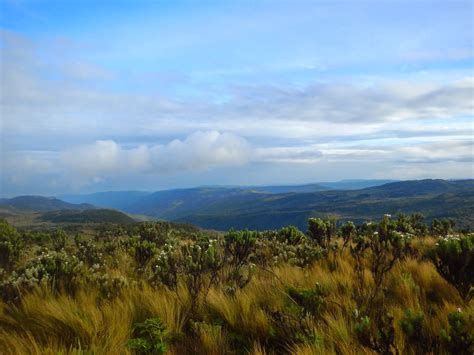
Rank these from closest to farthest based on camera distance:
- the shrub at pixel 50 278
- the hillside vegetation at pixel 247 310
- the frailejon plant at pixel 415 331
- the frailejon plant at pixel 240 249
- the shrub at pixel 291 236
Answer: the frailejon plant at pixel 415 331 → the hillside vegetation at pixel 247 310 → the shrub at pixel 50 278 → the frailejon plant at pixel 240 249 → the shrub at pixel 291 236

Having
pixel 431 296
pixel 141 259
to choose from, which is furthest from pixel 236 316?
pixel 141 259

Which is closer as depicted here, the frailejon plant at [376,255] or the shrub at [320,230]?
the frailejon plant at [376,255]

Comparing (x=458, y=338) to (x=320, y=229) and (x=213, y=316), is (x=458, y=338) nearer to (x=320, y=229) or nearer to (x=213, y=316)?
(x=213, y=316)

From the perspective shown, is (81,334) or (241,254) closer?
(81,334)

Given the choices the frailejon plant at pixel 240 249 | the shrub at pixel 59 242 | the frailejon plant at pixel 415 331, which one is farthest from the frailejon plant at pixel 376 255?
the shrub at pixel 59 242

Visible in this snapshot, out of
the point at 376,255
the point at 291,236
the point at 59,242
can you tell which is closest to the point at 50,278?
the point at 376,255

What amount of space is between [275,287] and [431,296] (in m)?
2.49

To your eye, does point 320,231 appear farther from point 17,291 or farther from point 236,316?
point 17,291

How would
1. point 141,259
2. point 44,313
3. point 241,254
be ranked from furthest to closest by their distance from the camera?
point 141,259, point 241,254, point 44,313

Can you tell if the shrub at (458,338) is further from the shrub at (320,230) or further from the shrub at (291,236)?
the shrub at (291,236)

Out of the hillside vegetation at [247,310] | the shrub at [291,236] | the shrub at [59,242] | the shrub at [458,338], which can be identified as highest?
the shrub at [458,338]

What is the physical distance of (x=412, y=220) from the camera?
19.0 metres

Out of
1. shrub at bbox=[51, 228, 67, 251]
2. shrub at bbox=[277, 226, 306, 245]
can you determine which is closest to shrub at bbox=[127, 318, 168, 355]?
shrub at bbox=[277, 226, 306, 245]

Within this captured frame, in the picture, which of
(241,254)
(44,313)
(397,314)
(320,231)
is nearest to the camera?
(397,314)
